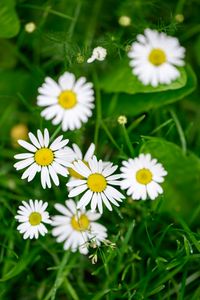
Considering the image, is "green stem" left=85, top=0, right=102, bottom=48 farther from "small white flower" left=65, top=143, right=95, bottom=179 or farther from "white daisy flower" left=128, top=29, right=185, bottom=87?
"small white flower" left=65, top=143, right=95, bottom=179

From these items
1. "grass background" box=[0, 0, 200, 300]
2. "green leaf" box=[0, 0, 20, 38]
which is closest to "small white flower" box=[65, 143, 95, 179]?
"grass background" box=[0, 0, 200, 300]

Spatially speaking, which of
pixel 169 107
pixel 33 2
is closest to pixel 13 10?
pixel 33 2

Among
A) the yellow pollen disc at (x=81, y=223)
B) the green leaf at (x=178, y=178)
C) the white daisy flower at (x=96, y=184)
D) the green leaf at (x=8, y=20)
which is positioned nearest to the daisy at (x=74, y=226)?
the yellow pollen disc at (x=81, y=223)

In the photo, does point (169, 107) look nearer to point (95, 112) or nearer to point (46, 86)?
point (95, 112)

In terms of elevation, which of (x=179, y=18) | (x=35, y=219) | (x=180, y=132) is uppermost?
(x=179, y=18)

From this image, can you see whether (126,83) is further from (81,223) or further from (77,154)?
(81,223)

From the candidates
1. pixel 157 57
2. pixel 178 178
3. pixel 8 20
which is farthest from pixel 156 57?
pixel 8 20

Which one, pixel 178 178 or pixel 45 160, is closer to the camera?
pixel 45 160
